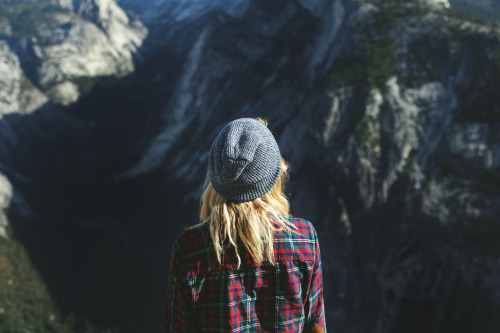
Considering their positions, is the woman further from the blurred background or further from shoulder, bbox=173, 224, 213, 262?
the blurred background

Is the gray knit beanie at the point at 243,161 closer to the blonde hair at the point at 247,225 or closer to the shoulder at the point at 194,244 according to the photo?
the blonde hair at the point at 247,225

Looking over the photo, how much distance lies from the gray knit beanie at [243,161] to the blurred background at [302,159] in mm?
38508

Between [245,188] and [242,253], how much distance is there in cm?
68

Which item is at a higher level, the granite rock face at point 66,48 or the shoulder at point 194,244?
the granite rock face at point 66,48

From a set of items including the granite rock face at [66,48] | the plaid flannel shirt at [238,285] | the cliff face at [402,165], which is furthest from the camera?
the granite rock face at [66,48]

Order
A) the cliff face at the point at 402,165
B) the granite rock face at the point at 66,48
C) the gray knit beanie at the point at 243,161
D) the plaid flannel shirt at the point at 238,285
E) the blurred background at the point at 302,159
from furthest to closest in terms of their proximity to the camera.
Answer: the granite rock face at the point at 66,48 < the blurred background at the point at 302,159 < the cliff face at the point at 402,165 < the plaid flannel shirt at the point at 238,285 < the gray knit beanie at the point at 243,161

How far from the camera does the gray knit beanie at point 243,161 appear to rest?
3783mm

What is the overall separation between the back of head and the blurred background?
38408 mm

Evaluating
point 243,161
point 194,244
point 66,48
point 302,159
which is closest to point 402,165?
point 302,159

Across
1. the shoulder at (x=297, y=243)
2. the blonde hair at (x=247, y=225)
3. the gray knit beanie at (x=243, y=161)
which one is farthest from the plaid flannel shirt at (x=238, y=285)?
the gray knit beanie at (x=243, y=161)

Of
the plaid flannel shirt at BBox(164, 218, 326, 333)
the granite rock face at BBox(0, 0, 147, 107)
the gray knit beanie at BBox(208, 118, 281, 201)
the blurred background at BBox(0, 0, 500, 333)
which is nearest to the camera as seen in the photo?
the gray knit beanie at BBox(208, 118, 281, 201)

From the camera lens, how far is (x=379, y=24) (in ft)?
180

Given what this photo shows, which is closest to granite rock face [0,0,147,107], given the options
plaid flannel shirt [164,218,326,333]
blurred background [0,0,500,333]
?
blurred background [0,0,500,333]

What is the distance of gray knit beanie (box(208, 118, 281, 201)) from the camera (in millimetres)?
3783
